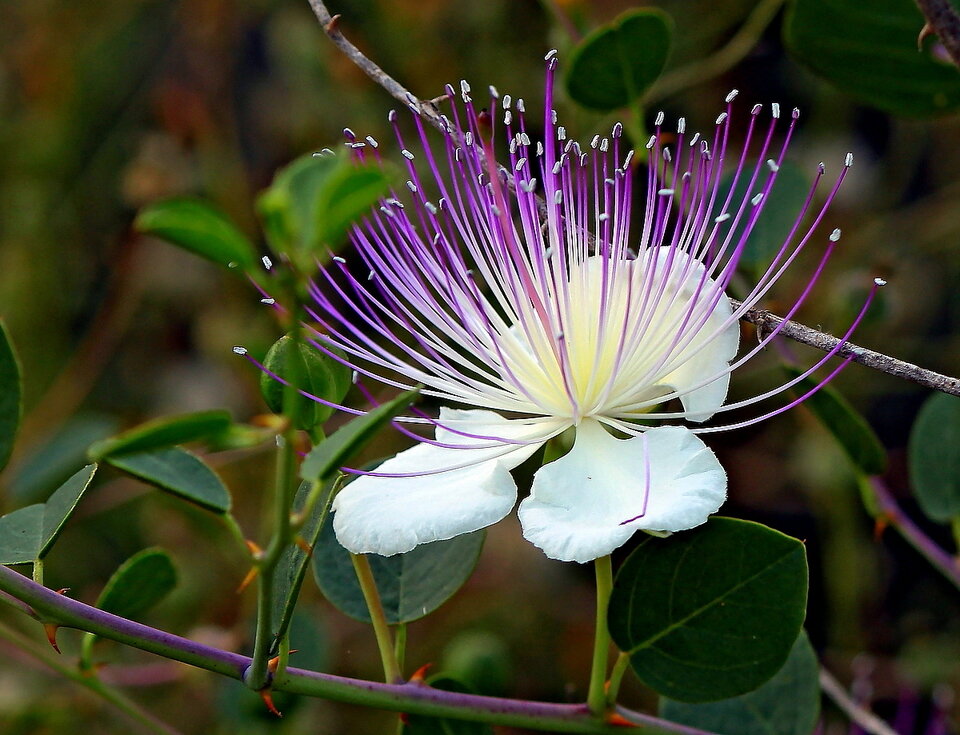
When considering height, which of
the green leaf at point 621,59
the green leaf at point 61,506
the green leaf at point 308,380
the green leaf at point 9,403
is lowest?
the green leaf at point 61,506

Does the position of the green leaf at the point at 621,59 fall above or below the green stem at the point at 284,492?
above

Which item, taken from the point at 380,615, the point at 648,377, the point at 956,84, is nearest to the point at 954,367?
the point at 956,84

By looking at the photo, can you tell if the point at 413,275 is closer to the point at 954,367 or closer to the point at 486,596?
the point at 486,596

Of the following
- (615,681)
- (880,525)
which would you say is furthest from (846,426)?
(615,681)

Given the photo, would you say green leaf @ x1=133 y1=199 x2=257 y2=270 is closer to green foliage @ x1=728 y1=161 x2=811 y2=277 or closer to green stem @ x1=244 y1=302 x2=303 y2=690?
green stem @ x1=244 y1=302 x2=303 y2=690

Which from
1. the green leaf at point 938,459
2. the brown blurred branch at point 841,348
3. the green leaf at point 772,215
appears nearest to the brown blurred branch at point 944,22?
the brown blurred branch at point 841,348

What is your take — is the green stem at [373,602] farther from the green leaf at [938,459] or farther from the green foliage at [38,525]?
the green leaf at [938,459]
